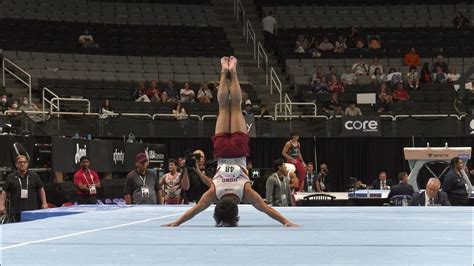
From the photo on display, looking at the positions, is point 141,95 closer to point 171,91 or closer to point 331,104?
point 171,91

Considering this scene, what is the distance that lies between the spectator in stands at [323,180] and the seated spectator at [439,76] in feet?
18.0

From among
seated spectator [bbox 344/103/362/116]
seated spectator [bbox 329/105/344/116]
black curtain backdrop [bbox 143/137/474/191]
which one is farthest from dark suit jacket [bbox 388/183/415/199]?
seated spectator [bbox 329/105/344/116]

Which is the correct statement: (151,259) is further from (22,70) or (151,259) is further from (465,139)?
(22,70)

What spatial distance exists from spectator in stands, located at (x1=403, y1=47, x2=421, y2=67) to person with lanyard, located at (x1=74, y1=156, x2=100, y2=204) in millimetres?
14350

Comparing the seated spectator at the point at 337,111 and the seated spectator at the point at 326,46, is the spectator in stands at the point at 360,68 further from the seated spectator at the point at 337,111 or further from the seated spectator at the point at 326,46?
the seated spectator at the point at 337,111

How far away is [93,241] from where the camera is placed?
5414mm

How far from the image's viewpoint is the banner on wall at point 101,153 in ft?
39.6

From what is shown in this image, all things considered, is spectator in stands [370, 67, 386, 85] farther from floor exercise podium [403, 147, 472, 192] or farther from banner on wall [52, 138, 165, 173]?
floor exercise podium [403, 147, 472, 192]

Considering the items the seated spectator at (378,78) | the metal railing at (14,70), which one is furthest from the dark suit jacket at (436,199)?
the metal railing at (14,70)

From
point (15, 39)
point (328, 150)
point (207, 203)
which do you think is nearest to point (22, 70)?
point (15, 39)

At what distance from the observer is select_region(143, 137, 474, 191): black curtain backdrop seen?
18.8 metres

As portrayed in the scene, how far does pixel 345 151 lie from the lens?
19.3m

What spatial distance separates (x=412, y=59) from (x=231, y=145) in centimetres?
1787

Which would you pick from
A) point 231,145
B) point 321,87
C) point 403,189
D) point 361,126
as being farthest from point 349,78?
point 231,145
